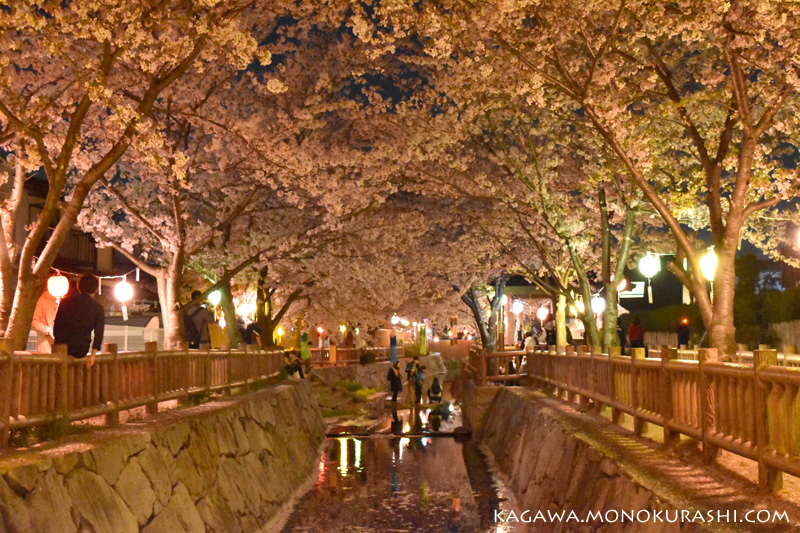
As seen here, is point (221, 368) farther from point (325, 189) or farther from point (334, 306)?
point (334, 306)

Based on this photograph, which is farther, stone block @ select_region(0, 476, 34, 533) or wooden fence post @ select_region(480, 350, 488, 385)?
wooden fence post @ select_region(480, 350, 488, 385)

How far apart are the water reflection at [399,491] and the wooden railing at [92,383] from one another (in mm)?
2673

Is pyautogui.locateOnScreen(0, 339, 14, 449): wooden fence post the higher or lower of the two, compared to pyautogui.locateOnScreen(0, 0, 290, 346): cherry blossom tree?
lower

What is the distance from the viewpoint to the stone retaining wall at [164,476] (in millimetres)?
5863

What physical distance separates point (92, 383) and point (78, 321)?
1.13 meters

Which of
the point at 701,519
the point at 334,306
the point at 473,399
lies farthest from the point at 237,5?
the point at 334,306

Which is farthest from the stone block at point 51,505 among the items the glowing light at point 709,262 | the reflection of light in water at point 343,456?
the glowing light at point 709,262

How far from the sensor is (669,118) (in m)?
15.1

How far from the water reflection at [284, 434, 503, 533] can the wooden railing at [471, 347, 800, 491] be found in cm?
290

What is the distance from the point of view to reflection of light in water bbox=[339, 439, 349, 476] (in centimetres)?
1639

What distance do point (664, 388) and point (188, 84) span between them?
47.1ft

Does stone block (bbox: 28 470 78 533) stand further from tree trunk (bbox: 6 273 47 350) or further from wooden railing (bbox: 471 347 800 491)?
wooden railing (bbox: 471 347 800 491)

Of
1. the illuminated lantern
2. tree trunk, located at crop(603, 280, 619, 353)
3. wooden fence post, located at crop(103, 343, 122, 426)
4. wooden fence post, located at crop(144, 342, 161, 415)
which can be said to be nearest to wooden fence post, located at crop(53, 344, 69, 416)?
wooden fence post, located at crop(103, 343, 122, 426)

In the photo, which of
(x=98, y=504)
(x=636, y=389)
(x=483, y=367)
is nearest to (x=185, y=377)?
(x=98, y=504)
